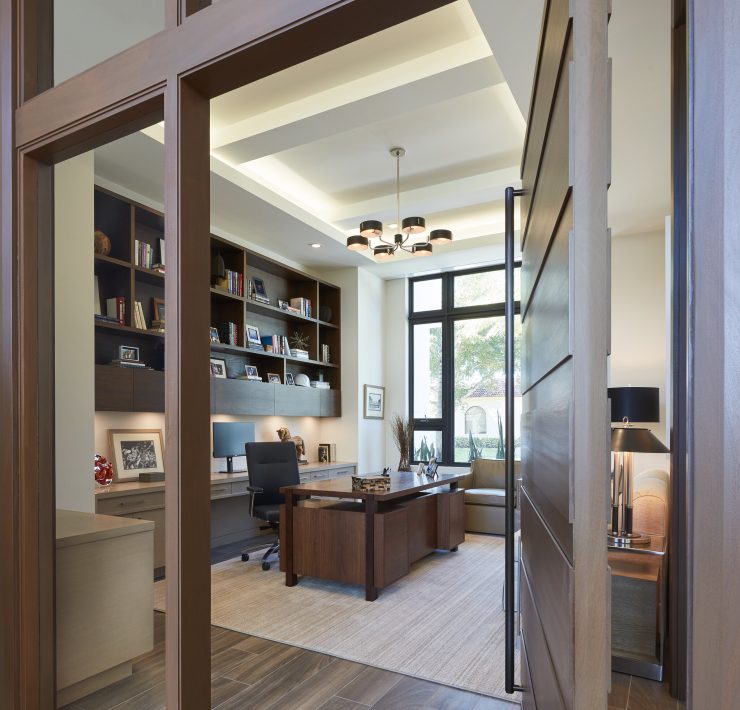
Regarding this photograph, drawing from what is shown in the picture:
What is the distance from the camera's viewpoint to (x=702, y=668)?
667mm

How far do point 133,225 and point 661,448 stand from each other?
2890mm

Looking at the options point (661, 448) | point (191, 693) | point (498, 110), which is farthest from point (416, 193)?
point (191, 693)

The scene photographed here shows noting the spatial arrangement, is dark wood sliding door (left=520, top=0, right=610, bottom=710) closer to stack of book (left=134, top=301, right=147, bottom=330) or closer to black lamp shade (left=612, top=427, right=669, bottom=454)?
stack of book (left=134, top=301, right=147, bottom=330)

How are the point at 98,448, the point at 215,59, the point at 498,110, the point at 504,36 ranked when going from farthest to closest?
the point at 498,110
the point at 504,36
the point at 98,448
the point at 215,59

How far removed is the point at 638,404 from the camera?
3.96 metres

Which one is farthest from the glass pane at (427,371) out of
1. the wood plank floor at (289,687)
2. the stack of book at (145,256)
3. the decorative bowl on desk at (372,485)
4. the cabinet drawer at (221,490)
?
the stack of book at (145,256)

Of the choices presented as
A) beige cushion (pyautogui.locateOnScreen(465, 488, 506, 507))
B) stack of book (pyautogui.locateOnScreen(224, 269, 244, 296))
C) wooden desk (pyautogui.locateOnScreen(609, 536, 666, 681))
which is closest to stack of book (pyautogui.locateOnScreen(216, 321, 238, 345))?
stack of book (pyautogui.locateOnScreen(224, 269, 244, 296))

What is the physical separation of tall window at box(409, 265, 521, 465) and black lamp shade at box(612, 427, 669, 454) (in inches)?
144

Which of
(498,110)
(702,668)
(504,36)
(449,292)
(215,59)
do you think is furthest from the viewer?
(449,292)

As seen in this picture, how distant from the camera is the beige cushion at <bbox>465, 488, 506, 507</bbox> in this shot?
5566mm

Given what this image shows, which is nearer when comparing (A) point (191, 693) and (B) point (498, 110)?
(A) point (191, 693)

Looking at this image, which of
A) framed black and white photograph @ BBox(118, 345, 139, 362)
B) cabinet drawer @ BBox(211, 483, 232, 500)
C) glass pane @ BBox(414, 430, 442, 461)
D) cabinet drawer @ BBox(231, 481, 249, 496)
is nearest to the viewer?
framed black and white photograph @ BBox(118, 345, 139, 362)

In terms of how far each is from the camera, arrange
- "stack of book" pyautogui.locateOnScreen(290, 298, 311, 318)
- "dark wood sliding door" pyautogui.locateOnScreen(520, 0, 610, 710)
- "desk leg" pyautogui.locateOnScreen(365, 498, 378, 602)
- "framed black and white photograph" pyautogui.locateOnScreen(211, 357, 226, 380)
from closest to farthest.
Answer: "dark wood sliding door" pyautogui.locateOnScreen(520, 0, 610, 710), "desk leg" pyautogui.locateOnScreen(365, 498, 378, 602), "framed black and white photograph" pyautogui.locateOnScreen(211, 357, 226, 380), "stack of book" pyautogui.locateOnScreen(290, 298, 311, 318)

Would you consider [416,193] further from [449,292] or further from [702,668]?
[702,668]
